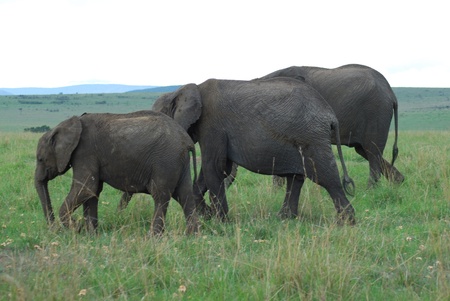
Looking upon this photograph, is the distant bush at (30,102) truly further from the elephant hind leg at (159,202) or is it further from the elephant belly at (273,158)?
the elephant hind leg at (159,202)

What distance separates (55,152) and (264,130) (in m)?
2.11

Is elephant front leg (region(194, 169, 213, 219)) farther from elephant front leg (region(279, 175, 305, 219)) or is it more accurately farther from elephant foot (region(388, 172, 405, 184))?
elephant foot (region(388, 172, 405, 184))

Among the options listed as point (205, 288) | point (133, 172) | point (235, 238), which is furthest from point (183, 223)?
point (205, 288)

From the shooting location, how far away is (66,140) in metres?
6.74

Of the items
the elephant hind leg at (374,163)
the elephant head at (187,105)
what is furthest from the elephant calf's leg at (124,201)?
the elephant hind leg at (374,163)

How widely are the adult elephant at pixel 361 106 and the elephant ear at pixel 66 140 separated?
3491mm

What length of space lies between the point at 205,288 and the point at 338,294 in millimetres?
888

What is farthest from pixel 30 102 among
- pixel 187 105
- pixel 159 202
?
pixel 159 202

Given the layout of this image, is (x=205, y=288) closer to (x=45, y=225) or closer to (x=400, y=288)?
(x=400, y=288)

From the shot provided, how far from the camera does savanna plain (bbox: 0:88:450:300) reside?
455 cm

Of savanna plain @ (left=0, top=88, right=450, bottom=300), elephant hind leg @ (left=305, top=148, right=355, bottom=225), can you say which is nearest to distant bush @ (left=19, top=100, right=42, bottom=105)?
savanna plain @ (left=0, top=88, right=450, bottom=300)

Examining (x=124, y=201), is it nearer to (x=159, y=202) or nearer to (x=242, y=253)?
(x=159, y=202)

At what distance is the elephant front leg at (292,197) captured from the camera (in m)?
7.63

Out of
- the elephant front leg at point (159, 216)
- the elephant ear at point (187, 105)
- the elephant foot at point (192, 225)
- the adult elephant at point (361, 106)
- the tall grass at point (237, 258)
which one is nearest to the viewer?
the tall grass at point (237, 258)
